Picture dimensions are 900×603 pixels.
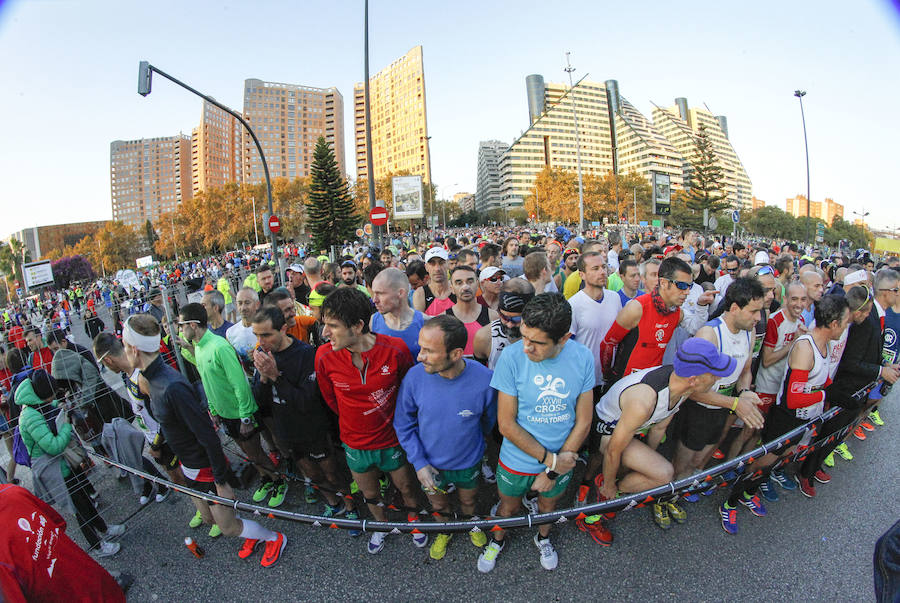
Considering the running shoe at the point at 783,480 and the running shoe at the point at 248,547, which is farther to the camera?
the running shoe at the point at 783,480

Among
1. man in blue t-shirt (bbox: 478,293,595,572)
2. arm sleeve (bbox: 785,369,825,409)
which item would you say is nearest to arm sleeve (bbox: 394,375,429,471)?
man in blue t-shirt (bbox: 478,293,595,572)

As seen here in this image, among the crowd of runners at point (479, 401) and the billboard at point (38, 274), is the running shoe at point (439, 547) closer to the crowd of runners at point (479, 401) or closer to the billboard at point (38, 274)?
the crowd of runners at point (479, 401)

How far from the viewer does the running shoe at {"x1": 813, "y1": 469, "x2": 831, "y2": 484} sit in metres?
3.35

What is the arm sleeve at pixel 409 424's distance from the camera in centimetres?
252

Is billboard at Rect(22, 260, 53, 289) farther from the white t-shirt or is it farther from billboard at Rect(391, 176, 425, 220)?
the white t-shirt

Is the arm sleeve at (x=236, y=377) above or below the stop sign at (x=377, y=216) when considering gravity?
below

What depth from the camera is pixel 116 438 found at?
3.47 m

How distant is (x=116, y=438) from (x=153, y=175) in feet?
675

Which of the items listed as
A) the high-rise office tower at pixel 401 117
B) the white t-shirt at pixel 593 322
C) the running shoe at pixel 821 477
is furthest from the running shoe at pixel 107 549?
the high-rise office tower at pixel 401 117

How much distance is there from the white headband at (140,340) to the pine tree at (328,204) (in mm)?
41545

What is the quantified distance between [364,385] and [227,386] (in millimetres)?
1531

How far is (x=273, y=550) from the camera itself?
2.84 metres

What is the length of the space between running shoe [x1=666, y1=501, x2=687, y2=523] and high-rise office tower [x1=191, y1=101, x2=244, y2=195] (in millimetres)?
142327

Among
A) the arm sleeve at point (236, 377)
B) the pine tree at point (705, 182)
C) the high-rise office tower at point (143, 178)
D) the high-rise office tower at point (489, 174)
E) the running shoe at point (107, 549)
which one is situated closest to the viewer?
the running shoe at point (107, 549)
